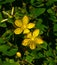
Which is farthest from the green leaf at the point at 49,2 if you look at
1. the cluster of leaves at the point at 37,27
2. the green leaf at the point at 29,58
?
the green leaf at the point at 29,58

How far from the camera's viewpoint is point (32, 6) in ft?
5.40

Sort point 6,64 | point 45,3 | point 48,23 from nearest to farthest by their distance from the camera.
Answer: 1. point 6,64
2. point 45,3
3. point 48,23

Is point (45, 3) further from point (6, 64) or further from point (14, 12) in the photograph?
point (6, 64)

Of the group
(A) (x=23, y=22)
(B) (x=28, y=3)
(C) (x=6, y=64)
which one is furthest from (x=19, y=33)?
(B) (x=28, y=3)

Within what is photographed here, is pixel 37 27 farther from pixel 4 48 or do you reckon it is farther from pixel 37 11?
pixel 4 48

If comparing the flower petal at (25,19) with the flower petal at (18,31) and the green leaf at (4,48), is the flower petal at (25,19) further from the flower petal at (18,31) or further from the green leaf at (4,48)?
the green leaf at (4,48)

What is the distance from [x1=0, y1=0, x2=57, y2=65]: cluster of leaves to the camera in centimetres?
154

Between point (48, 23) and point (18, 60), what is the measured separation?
0.35 metres

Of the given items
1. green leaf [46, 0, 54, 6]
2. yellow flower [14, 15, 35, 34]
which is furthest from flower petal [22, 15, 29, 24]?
green leaf [46, 0, 54, 6]

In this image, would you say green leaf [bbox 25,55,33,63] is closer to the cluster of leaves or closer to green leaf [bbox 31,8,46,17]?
the cluster of leaves

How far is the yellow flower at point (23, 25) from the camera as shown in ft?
4.84

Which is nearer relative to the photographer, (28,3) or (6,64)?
(6,64)

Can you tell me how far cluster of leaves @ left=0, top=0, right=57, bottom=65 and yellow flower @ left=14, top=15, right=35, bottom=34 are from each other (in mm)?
63

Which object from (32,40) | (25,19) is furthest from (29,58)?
(25,19)
